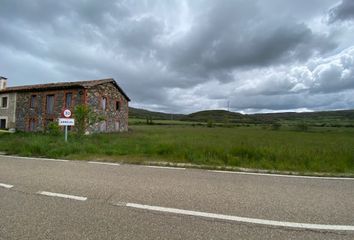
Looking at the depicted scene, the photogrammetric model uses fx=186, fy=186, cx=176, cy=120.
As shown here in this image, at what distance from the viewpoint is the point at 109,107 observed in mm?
24719

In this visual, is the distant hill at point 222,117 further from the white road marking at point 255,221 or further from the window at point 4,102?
the white road marking at point 255,221

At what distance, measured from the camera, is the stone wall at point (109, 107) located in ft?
69.6

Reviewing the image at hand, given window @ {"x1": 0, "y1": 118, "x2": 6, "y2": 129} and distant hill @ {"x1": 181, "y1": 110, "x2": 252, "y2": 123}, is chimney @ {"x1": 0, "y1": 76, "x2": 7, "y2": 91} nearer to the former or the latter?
window @ {"x1": 0, "y1": 118, "x2": 6, "y2": 129}

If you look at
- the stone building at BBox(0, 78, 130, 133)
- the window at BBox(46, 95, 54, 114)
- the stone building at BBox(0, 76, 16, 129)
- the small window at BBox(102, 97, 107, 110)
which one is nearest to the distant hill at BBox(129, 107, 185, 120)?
the stone building at BBox(0, 76, 16, 129)

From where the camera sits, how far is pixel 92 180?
4.93 metres

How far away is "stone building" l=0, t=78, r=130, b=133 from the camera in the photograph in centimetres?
2036

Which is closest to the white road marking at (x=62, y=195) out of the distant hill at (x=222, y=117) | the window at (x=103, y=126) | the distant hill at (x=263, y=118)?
the window at (x=103, y=126)

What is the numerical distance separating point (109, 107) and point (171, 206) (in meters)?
23.3

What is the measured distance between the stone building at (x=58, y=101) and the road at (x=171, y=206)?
1627 cm

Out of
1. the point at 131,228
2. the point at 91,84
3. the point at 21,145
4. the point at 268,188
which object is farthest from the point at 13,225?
the point at 91,84

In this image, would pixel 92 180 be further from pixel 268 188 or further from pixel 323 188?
pixel 323 188

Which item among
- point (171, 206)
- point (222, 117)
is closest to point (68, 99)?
point (171, 206)

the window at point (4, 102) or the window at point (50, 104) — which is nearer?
the window at point (50, 104)

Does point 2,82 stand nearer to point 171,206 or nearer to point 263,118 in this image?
point 171,206
